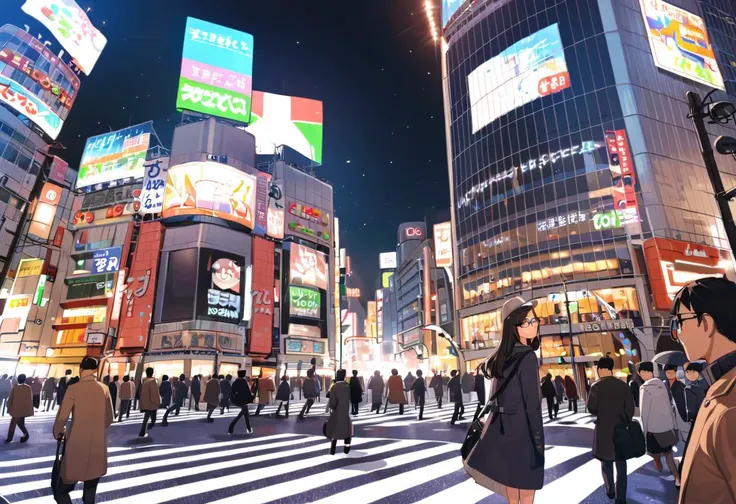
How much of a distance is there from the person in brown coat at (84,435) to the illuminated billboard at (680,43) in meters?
53.1

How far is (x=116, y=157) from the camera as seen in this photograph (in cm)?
4672

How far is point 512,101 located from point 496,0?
16.5 metres

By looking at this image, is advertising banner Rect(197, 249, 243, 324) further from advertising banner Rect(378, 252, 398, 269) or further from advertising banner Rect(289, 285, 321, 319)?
advertising banner Rect(378, 252, 398, 269)

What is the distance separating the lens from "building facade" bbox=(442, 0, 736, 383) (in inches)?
1391

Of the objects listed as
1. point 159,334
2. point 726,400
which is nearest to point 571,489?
point 726,400

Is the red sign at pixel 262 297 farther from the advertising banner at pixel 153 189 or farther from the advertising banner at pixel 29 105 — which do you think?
the advertising banner at pixel 29 105

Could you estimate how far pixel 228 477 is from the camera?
6.66 meters

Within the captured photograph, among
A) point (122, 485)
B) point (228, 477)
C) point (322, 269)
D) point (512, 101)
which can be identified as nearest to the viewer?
point (122, 485)

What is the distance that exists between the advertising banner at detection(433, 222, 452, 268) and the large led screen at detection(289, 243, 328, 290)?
15.6 metres

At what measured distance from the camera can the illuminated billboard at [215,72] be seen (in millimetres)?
44062

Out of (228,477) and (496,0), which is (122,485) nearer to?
(228,477)

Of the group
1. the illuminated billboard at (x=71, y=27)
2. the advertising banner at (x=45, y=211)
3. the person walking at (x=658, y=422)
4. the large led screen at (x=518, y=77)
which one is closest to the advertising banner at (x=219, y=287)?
the advertising banner at (x=45, y=211)

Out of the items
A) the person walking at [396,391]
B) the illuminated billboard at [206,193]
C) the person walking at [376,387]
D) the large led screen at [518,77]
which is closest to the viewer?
the person walking at [396,391]

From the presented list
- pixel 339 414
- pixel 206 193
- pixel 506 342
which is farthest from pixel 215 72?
pixel 506 342
